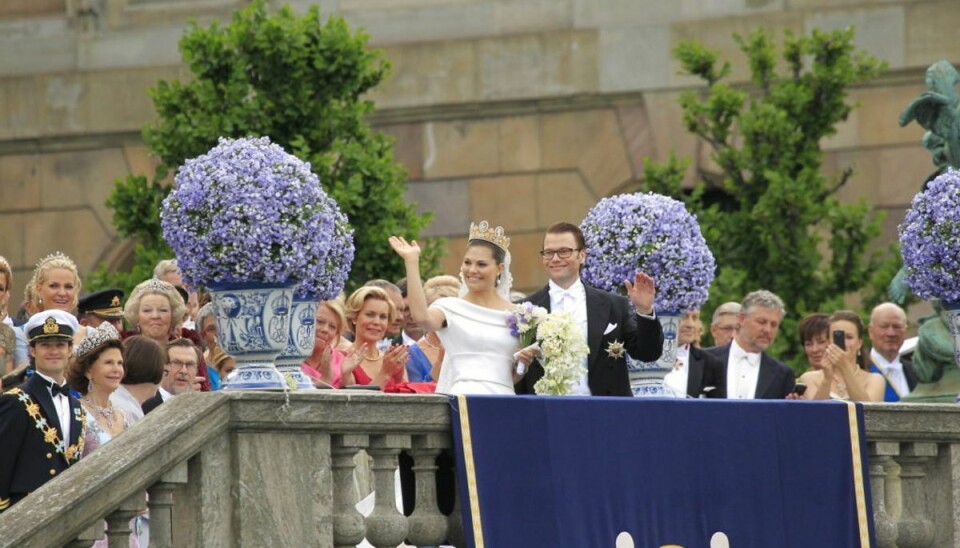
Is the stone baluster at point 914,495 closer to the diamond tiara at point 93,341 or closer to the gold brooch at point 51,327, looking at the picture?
the diamond tiara at point 93,341

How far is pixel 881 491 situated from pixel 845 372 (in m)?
2.76

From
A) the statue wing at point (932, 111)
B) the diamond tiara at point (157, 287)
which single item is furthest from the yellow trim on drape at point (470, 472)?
the statue wing at point (932, 111)

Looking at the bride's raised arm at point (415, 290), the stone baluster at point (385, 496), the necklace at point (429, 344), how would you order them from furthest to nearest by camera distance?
the necklace at point (429, 344) → the bride's raised arm at point (415, 290) → the stone baluster at point (385, 496)

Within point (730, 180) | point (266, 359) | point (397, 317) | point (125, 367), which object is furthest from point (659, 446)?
point (730, 180)

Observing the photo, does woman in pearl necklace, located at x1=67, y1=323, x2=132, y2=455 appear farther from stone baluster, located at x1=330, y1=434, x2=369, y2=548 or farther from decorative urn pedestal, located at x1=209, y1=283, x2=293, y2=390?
stone baluster, located at x1=330, y1=434, x2=369, y2=548

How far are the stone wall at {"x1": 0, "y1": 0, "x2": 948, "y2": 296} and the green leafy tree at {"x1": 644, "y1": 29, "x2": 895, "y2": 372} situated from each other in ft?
5.69

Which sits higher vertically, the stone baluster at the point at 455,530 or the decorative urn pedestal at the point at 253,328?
the decorative urn pedestal at the point at 253,328

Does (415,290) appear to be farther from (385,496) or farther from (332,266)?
(385,496)

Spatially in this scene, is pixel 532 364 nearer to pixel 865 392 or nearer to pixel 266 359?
pixel 266 359

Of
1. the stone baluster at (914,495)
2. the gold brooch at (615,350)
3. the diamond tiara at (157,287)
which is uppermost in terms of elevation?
the diamond tiara at (157,287)

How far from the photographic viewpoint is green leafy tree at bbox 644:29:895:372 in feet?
62.6

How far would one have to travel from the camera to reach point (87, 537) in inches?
327

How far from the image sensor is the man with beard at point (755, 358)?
14.0 m

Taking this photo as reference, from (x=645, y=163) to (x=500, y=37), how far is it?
3.14 m
